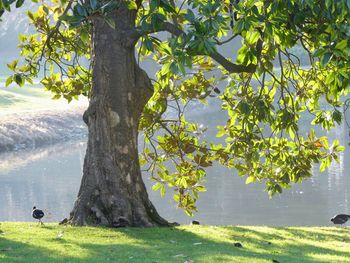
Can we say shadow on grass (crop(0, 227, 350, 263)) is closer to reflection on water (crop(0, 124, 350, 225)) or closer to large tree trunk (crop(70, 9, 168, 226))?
large tree trunk (crop(70, 9, 168, 226))

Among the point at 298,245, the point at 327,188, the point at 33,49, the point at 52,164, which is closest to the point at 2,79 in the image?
the point at 52,164

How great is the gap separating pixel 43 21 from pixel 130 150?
3.57 m

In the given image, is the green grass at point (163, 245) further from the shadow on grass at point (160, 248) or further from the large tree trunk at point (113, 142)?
the large tree trunk at point (113, 142)

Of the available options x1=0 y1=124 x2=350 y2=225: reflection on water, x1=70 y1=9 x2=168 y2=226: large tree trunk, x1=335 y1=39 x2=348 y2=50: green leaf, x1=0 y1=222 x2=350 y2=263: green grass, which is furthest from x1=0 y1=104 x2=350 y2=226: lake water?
x1=335 y1=39 x2=348 y2=50: green leaf

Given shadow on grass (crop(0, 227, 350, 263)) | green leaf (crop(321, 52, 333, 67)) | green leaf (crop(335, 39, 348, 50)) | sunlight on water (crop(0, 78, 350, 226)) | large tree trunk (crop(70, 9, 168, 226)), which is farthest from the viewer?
sunlight on water (crop(0, 78, 350, 226))

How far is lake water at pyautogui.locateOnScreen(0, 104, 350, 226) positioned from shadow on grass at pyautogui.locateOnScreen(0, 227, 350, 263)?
54.3 ft

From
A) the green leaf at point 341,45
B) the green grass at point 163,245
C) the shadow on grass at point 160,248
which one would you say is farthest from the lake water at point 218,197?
the green leaf at point 341,45

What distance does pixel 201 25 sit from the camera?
7.87 metres

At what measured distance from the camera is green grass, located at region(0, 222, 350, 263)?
942 centimetres

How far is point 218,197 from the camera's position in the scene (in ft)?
121

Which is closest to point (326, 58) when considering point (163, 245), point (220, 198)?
point (163, 245)

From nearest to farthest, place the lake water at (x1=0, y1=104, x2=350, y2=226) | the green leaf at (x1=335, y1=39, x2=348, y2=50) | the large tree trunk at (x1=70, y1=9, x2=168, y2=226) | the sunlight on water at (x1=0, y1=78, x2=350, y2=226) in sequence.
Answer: the green leaf at (x1=335, y1=39, x2=348, y2=50) < the large tree trunk at (x1=70, y1=9, x2=168, y2=226) < the lake water at (x1=0, y1=104, x2=350, y2=226) < the sunlight on water at (x1=0, y1=78, x2=350, y2=226)

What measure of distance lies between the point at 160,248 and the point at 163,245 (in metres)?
0.32

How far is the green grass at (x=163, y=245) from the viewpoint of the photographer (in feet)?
30.9
